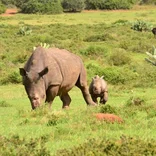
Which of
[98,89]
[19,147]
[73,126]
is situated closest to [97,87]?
[98,89]

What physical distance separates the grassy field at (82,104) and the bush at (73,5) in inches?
1321

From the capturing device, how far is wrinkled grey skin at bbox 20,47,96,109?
1284 cm

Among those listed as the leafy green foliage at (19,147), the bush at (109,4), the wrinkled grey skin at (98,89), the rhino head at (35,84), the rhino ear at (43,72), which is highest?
the leafy green foliage at (19,147)

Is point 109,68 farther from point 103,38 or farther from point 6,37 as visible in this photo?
point 6,37

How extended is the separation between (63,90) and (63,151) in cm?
650

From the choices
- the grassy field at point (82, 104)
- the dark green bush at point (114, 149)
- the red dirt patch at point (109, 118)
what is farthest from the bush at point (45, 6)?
the dark green bush at point (114, 149)

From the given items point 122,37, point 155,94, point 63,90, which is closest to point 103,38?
point 122,37

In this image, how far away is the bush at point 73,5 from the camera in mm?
78562

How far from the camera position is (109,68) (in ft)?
78.0

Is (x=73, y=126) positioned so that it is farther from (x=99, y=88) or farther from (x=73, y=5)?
→ (x=73, y=5)

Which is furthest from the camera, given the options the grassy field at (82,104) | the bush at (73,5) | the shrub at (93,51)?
the bush at (73,5)

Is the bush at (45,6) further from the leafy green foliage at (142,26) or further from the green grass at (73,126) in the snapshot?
the green grass at (73,126)

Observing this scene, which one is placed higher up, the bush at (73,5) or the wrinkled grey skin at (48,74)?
the wrinkled grey skin at (48,74)

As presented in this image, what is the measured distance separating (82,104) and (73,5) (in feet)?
207
